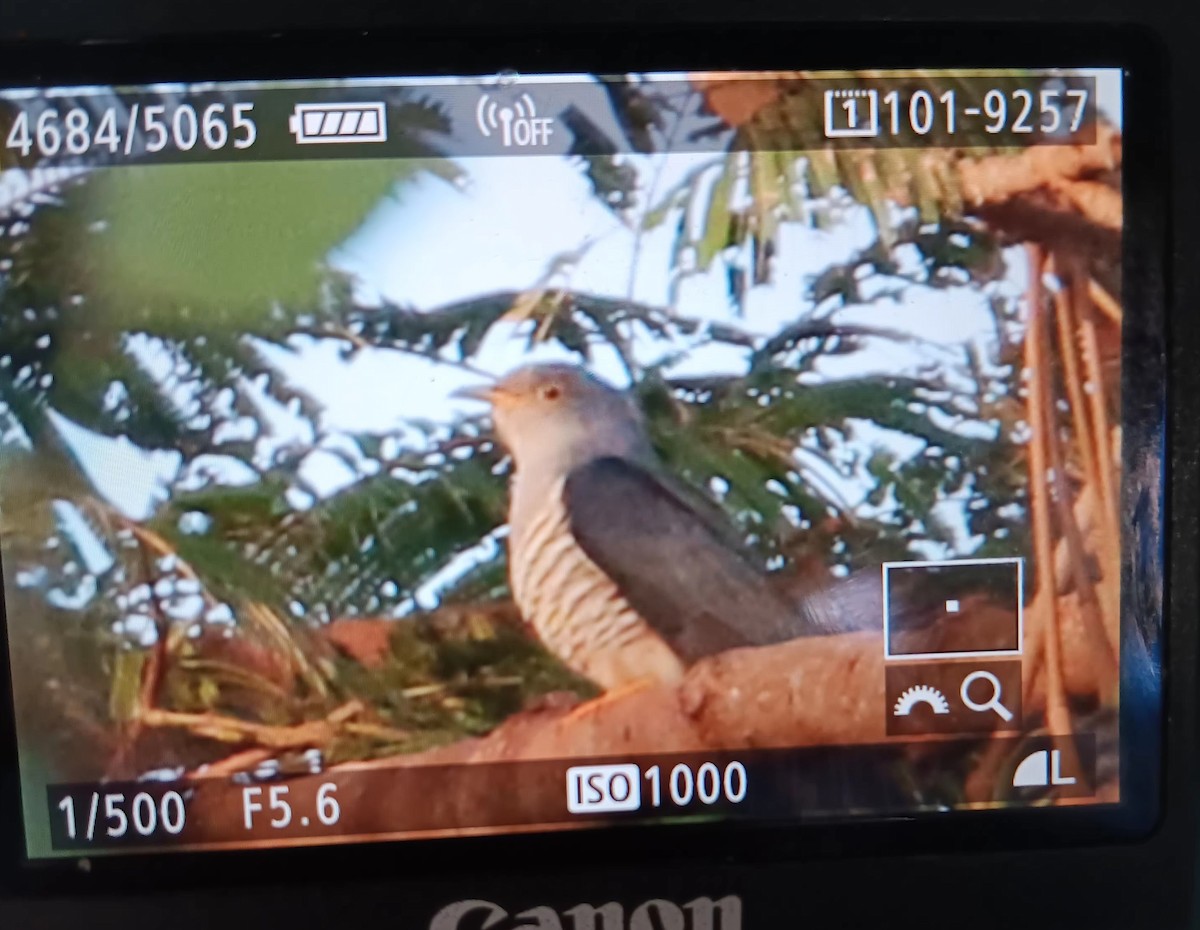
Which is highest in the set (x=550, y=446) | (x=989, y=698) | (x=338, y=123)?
(x=338, y=123)

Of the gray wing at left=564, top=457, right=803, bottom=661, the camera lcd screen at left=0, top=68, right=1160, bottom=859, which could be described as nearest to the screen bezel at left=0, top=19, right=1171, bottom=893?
the camera lcd screen at left=0, top=68, right=1160, bottom=859

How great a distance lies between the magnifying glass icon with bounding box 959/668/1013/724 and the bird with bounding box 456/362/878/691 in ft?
0.30

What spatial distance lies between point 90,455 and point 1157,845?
64 centimetres

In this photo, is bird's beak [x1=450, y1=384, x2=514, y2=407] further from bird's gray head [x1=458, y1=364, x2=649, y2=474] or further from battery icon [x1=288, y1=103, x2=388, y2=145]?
battery icon [x1=288, y1=103, x2=388, y2=145]

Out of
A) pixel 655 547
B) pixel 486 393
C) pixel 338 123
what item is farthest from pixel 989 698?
pixel 338 123

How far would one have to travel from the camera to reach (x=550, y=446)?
2.05 ft

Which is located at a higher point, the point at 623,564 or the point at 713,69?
the point at 713,69

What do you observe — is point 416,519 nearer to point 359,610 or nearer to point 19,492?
point 359,610

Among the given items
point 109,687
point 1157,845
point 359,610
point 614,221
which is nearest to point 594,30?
point 614,221

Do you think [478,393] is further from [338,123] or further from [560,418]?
[338,123]

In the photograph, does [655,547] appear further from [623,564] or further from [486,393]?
[486,393]

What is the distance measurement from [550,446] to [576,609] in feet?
0.30

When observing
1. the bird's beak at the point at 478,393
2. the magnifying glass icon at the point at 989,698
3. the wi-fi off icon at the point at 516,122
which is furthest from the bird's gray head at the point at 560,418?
the magnifying glass icon at the point at 989,698

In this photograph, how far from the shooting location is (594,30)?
1.98 feet
